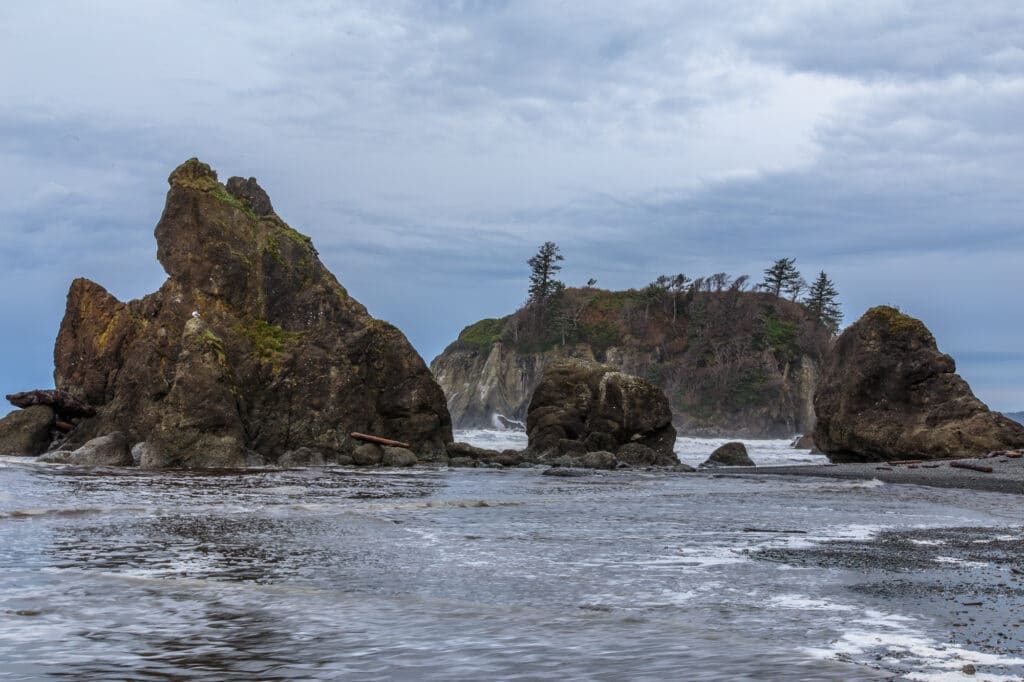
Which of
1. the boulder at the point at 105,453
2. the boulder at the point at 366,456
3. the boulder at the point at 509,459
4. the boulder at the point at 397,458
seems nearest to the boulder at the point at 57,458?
the boulder at the point at 105,453

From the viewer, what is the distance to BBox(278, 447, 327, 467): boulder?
30.8 metres

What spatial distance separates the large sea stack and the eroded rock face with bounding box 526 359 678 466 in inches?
192

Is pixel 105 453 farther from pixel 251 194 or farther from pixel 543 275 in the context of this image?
pixel 543 275

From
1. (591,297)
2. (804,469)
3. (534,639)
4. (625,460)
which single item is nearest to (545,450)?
(625,460)

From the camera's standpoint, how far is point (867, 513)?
15.2 meters

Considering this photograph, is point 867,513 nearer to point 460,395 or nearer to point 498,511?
point 498,511

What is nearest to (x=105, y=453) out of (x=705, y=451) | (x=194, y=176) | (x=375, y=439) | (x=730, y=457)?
(x=375, y=439)

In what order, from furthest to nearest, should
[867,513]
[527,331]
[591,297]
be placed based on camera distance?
[591,297], [527,331], [867,513]

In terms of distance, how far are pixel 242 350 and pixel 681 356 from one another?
219ft

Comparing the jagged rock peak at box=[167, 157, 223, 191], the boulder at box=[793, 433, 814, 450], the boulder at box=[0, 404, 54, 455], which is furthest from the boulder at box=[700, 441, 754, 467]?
the boulder at box=[0, 404, 54, 455]

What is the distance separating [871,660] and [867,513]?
11.0 metres

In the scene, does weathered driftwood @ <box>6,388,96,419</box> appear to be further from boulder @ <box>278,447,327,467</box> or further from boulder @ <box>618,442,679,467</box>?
boulder @ <box>618,442,679,467</box>

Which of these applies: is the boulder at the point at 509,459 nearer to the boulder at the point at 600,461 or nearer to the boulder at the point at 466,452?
the boulder at the point at 466,452

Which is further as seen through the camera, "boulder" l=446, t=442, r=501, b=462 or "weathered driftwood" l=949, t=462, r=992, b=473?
"boulder" l=446, t=442, r=501, b=462
